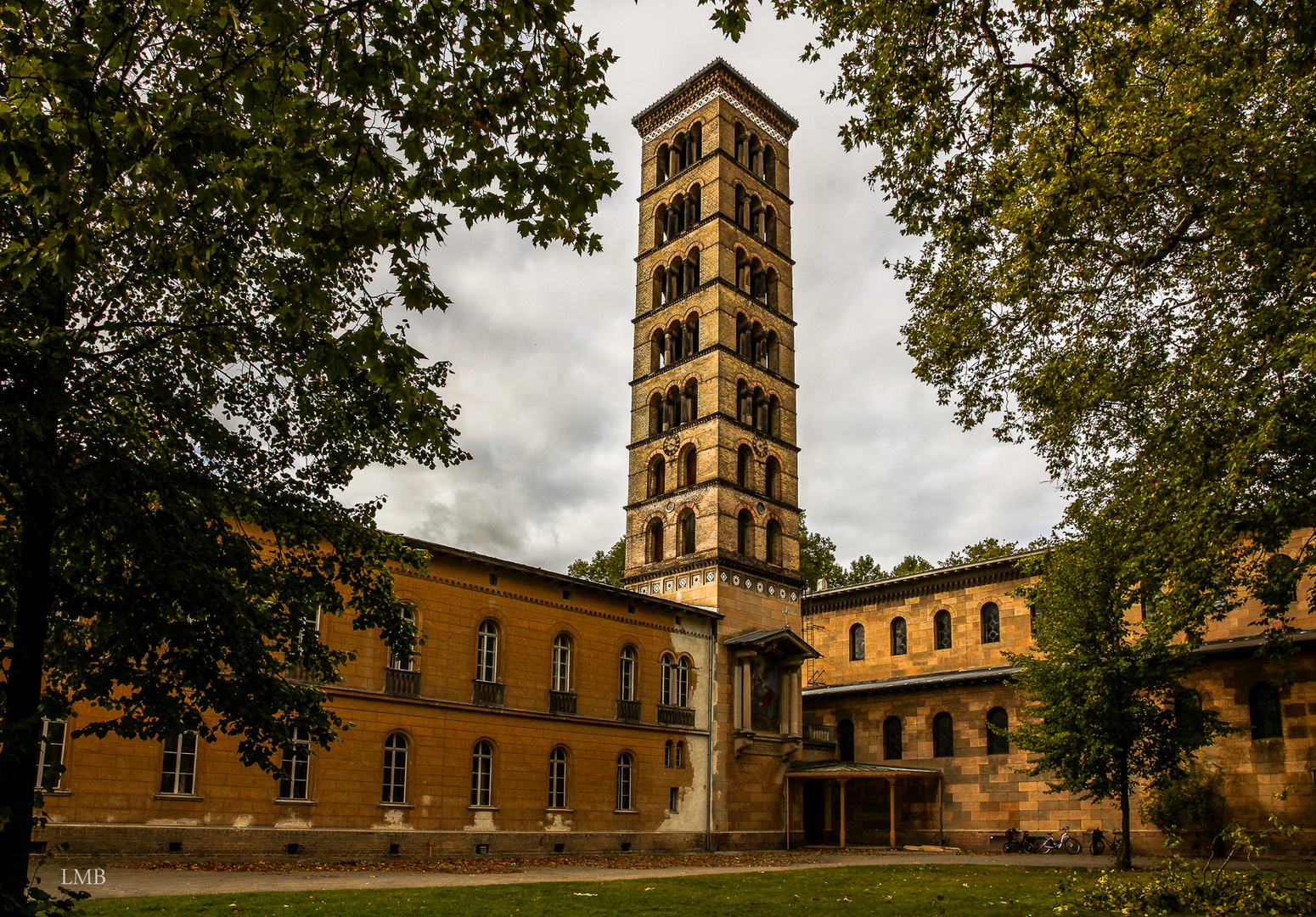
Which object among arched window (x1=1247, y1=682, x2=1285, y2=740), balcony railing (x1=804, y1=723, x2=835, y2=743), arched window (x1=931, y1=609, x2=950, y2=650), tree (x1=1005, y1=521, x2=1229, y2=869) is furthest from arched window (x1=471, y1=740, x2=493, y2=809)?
arched window (x1=1247, y1=682, x2=1285, y2=740)

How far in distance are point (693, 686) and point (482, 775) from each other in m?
9.41

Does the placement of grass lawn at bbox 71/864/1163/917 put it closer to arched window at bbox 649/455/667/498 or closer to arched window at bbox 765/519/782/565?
arched window at bbox 765/519/782/565

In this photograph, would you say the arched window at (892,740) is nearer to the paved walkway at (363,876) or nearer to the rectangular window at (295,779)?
the paved walkway at (363,876)

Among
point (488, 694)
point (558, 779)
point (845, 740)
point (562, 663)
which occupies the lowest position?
point (558, 779)

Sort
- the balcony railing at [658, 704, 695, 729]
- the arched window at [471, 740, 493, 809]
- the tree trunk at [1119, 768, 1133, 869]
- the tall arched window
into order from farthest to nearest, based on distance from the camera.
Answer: the tall arched window, the balcony railing at [658, 704, 695, 729], the arched window at [471, 740, 493, 809], the tree trunk at [1119, 768, 1133, 869]

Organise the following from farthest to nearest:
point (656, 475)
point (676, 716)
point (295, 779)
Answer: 1. point (656, 475)
2. point (676, 716)
3. point (295, 779)

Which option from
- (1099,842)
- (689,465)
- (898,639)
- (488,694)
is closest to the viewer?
(488,694)

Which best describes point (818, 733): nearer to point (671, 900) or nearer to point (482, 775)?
point (482, 775)

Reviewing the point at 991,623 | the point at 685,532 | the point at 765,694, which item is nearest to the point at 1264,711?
the point at 991,623

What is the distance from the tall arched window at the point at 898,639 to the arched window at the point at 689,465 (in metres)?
11.1

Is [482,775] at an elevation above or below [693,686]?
below

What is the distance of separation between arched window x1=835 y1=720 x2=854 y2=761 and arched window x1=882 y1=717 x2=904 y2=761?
1.54 meters

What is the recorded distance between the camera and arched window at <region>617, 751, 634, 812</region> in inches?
1241

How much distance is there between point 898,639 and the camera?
41531 millimetres
